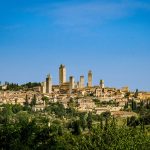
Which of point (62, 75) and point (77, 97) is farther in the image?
point (62, 75)

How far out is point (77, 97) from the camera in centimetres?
9475

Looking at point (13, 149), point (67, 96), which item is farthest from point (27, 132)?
point (67, 96)

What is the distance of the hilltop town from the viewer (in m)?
82.0

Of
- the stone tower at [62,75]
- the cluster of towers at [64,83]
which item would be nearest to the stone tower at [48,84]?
the cluster of towers at [64,83]

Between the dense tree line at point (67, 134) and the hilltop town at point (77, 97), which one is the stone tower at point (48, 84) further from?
the dense tree line at point (67, 134)

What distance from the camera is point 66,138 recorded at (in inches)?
1571

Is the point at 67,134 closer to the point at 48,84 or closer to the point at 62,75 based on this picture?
the point at 48,84

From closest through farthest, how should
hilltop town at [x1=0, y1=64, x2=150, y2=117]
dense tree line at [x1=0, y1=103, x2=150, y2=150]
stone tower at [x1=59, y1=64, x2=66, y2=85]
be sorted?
dense tree line at [x1=0, y1=103, x2=150, y2=150], hilltop town at [x1=0, y1=64, x2=150, y2=117], stone tower at [x1=59, y1=64, x2=66, y2=85]

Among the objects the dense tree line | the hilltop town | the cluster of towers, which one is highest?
the cluster of towers

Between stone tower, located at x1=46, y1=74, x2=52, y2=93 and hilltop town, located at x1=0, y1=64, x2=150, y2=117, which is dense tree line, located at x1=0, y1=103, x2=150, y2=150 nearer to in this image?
hilltop town, located at x1=0, y1=64, x2=150, y2=117

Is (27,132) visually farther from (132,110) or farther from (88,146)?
(132,110)

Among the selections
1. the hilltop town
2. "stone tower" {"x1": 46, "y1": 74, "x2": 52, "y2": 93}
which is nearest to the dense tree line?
the hilltop town

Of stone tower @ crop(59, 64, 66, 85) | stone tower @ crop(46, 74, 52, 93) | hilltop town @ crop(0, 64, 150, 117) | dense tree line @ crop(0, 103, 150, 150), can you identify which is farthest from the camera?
stone tower @ crop(59, 64, 66, 85)

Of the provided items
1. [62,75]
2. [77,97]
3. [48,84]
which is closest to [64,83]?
[62,75]
